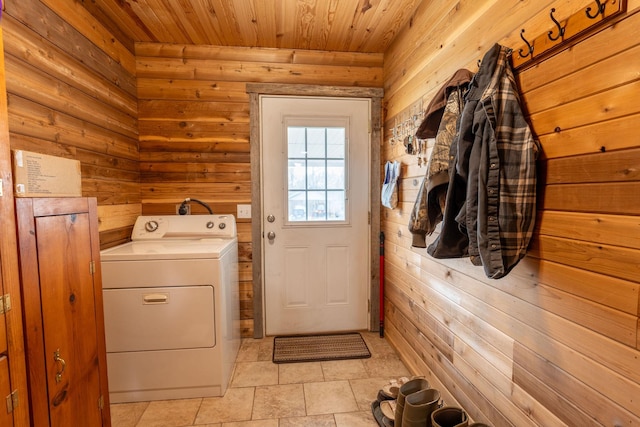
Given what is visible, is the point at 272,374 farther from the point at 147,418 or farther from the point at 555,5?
the point at 555,5

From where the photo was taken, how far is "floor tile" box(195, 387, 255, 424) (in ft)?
5.28

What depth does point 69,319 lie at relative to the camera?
106 centimetres

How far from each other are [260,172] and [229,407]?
1601mm

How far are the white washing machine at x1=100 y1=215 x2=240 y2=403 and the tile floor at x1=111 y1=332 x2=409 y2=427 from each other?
0.09 m

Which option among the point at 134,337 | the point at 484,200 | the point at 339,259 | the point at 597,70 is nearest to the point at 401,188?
the point at 339,259

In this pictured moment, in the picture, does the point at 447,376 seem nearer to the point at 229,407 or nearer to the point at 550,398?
the point at 550,398

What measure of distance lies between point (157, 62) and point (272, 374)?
97.0 inches

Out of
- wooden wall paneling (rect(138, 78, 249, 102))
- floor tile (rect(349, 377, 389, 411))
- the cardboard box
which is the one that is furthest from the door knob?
wooden wall paneling (rect(138, 78, 249, 102))

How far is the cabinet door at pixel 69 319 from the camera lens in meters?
0.96

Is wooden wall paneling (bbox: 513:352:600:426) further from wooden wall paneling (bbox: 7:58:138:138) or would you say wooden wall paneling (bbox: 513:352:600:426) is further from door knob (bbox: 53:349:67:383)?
wooden wall paneling (bbox: 7:58:138:138)

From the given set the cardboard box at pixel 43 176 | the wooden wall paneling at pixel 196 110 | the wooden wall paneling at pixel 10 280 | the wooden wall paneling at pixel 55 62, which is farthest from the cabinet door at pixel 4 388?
the wooden wall paneling at pixel 196 110

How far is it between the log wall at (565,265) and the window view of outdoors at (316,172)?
108cm

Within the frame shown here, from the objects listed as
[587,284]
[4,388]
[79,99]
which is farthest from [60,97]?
[587,284]

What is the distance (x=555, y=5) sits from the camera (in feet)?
3.02
